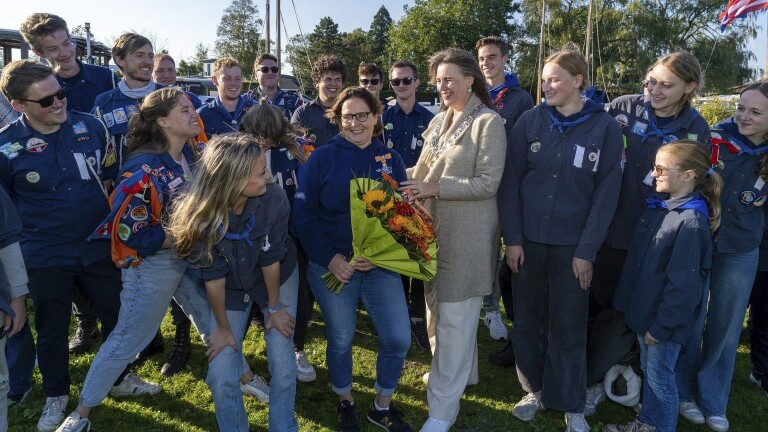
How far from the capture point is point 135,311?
3164 millimetres

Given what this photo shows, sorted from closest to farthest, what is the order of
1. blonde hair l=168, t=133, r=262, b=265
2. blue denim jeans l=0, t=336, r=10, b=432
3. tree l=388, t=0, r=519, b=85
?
blue denim jeans l=0, t=336, r=10, b=432, blonde hair l=168, t=133, r=262, b=265, tree l=388, t=0, r=519, b=85

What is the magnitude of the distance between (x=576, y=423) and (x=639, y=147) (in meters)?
1.95

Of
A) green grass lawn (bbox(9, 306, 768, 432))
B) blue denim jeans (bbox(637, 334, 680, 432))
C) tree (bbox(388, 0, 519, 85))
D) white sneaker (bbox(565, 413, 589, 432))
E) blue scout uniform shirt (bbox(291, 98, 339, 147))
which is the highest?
tree (bbox(388, 0, 519, 85))

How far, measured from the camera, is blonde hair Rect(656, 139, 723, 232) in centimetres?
313

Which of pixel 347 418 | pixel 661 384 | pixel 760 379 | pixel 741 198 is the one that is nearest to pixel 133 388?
pixel 347 418

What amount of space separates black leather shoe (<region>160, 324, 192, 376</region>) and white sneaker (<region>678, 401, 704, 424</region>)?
13.0 ft

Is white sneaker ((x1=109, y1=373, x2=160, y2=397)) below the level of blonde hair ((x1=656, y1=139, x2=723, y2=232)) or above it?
below

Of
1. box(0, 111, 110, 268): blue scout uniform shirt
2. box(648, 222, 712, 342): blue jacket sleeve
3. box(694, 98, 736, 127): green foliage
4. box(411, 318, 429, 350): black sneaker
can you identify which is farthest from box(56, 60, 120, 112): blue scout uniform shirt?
box(694, 98, 736, 127): green foliage

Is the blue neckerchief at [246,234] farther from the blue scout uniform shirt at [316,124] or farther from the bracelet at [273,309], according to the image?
the blue scout uniform shirt at [316,124]

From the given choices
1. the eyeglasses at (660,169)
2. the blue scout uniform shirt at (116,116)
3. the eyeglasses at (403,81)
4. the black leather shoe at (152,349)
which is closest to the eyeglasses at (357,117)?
the blue scout uniform shirt at (116,116)

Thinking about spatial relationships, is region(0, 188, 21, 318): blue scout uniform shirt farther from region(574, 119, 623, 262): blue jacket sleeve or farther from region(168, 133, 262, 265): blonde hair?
region(574, 119, 623, 262): blue jacket sleeve

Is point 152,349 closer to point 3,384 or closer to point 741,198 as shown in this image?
point 3,384

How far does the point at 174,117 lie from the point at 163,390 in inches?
86.6

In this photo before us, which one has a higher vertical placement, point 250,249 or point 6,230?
point 6,230
